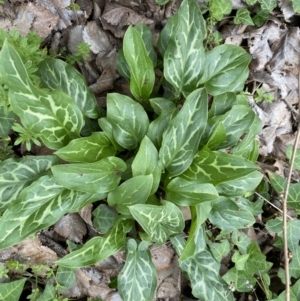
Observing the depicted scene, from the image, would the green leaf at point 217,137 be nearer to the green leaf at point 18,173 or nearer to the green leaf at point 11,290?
the green leaf at point 18,173

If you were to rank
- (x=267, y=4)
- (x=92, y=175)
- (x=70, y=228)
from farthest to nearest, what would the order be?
(x=267, y=4)
(x=70, y=228)
(x=92, y=175)

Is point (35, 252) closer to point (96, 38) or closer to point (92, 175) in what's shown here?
point (92, 175)

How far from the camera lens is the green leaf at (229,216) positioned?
1.64 m

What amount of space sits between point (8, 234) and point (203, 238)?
2.54ft

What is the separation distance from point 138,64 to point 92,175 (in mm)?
469

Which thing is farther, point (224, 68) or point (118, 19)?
point (118, 19)

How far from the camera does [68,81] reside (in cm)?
155

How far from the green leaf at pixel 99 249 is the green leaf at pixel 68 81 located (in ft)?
1.56

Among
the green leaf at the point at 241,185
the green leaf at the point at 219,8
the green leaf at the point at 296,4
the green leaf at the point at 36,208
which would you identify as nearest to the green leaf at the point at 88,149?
the green leaf at the point at 36,208

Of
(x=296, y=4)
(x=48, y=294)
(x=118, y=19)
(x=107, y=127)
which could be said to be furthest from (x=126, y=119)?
(x=296, y=4)

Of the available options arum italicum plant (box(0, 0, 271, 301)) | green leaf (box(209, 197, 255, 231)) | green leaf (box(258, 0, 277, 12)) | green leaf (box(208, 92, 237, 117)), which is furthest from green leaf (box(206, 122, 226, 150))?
green leaf (box(258, 0, 277, 12))

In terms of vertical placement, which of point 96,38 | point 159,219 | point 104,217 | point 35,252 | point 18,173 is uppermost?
point 96,38

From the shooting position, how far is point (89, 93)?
1567 mm

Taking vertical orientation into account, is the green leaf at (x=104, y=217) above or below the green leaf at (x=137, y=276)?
above
